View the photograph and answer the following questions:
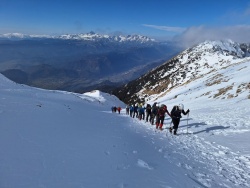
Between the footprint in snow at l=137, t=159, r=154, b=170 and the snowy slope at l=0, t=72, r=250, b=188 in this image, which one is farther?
the footprint in snow at l=137, t=159, r=154, b=170

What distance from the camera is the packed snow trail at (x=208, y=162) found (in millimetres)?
9587

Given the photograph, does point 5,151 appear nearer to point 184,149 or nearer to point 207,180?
point 207,180

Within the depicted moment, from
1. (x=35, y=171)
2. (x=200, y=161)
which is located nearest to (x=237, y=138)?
(x=200, y=161)

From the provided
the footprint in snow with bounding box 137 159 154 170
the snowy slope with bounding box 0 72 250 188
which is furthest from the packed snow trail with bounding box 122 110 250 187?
the footprint in snow with bounding box 137 159 154 170

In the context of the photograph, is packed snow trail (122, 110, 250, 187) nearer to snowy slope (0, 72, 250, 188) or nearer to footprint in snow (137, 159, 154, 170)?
snowy slope (0, 72, 250, 188)

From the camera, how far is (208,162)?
39.1 feet

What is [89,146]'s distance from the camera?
1136cm

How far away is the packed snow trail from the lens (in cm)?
959

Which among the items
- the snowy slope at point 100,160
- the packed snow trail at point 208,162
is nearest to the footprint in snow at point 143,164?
the snowy slope at point 100,160

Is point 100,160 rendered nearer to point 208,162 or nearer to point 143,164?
point 143,164

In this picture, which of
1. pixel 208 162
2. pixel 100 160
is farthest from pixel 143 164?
pixel 208 162

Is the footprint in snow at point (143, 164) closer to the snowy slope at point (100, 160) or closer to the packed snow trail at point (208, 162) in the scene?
the snowy slope at point (100, 160)

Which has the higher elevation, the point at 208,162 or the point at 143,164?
the point at 143,164

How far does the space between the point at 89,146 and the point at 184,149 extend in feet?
18.5
